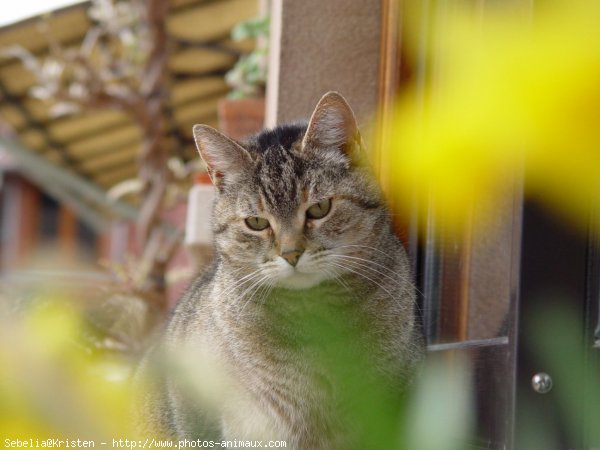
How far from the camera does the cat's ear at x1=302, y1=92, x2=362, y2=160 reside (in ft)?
5.86

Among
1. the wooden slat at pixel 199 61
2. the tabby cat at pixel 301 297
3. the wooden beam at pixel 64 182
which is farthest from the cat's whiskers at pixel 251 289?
the wooden beam at pixel 64 182

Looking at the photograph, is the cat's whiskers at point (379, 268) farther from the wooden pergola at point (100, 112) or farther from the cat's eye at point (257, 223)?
the wooden pergola at point (100, 112)

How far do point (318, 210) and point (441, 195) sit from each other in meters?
0.31

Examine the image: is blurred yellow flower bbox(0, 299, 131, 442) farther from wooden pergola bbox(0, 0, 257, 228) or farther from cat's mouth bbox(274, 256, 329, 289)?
wooden pergola bbox(0, 0, 257, 228)

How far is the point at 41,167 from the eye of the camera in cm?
843

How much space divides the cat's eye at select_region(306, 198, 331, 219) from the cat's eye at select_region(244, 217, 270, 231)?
4.8 inches

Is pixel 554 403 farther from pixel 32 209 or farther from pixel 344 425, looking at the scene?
pixel 32 209

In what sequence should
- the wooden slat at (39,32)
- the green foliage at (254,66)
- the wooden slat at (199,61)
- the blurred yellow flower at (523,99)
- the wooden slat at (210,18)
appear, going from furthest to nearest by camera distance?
the wooden slat at (199,61) → the wooden slat at (210,18) → the wooden slat at (39,32) → the green foliage at (254,66) → the blurred yellow flower at (523,99)

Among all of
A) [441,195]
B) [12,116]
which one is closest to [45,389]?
[441,195]

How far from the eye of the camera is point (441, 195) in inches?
72.2

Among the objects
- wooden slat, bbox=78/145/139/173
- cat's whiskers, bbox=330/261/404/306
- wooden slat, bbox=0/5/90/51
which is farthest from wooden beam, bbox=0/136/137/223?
cat's whiskers, bbox=330/261/404/306

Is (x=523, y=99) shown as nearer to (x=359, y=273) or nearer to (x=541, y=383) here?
(x=541, y=383)

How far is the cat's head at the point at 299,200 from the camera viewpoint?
1.80m

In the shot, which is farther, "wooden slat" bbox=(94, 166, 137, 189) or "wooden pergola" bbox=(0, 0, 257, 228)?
"wooden slat" bbox=(94, 166, 137, 189)
